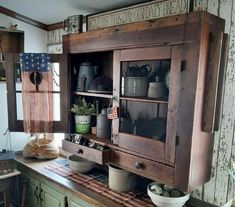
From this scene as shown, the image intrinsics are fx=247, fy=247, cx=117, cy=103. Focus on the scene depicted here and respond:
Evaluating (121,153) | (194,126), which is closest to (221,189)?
(194,126)

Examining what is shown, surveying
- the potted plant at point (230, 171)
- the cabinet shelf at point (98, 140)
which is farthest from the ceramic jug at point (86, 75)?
the potted plant at point (230, 171)

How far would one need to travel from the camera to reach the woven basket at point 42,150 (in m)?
2.53

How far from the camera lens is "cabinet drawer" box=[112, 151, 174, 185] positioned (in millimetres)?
1395

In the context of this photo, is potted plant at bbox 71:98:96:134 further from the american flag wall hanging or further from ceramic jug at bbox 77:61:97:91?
the american flag wall hanging

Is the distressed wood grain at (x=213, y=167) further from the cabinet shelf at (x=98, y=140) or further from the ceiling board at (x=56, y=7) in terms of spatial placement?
the cabinet shelf at (x=98, y=140)

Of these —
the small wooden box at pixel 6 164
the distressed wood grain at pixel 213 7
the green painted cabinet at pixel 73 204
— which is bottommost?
the green painted cabinet at pixel 73 204

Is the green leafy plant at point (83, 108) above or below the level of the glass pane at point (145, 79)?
below

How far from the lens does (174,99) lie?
4.36 feet

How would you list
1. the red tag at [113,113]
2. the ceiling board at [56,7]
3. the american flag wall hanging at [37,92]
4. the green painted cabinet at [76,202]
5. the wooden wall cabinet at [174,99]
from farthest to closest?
the american flag wall hanging at [37,92]
the ceiling board at [56,7]
the green painted cabinet at [76,202]
the red tag at [113,113]
the wooden wall cabinet at [174,99]

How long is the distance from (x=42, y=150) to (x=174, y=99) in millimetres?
1703

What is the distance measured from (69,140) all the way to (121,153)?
0.58m

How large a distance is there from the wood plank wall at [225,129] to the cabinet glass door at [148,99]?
0.38 meters

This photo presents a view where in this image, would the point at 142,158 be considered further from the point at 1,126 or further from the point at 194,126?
the point at 1,126

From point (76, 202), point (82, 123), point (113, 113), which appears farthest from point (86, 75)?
point (76, 202)
